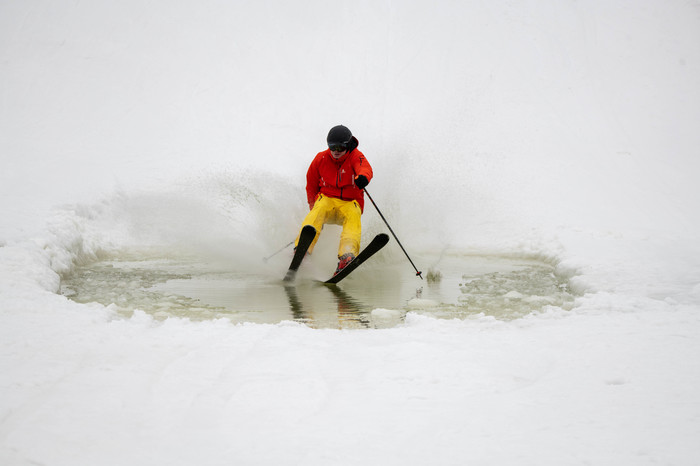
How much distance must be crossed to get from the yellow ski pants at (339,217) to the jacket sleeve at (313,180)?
0.95 ft

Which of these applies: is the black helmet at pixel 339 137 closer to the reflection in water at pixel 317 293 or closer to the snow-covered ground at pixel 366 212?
the reflection in water at pixel 317 293

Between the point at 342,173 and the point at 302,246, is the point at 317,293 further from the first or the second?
the point at 342,173

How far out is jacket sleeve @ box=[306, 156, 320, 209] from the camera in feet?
22.6

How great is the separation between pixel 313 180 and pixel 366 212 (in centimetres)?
178

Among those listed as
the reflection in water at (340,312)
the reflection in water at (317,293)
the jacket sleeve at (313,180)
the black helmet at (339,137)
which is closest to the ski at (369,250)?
the reflection in water at (317,293)

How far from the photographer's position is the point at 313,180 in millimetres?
6984

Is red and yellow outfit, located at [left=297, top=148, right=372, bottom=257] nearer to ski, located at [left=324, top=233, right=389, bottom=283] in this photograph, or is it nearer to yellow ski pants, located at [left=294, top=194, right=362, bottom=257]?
yellow ski pants, located at [left=294, top=194, right=362, bottom=257]

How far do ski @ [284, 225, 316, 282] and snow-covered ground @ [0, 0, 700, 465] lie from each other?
1479 mm

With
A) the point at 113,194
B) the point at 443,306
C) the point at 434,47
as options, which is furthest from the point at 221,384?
the point at 434,47

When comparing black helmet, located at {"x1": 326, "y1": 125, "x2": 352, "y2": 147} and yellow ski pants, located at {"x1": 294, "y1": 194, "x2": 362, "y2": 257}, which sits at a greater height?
black helmet, located at {"x1": 326, "y1": 125, "x2": 352, "y2": 147}

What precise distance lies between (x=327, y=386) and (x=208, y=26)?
2520 cm

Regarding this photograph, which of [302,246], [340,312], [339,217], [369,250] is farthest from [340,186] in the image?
[340,312]

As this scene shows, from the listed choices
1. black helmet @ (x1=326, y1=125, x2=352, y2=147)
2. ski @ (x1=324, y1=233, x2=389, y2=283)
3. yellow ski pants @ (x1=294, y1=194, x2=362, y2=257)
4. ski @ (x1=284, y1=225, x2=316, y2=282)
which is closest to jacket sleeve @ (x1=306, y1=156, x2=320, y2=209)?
yellow ski pants @ (x1=294, y1=194, x2=362, y2=257)

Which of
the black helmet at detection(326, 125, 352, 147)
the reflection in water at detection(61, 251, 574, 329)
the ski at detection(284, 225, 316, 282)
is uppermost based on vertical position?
the black helmet at detection(326, 125, 352, 147)
